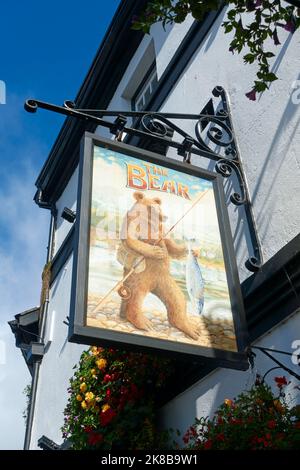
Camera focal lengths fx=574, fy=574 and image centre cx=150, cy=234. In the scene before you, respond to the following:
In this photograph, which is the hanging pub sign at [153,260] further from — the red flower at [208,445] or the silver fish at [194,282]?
the red flower at [208,445]

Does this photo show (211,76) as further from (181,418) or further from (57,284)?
(57,284)

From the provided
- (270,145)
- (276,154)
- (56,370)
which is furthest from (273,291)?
(56,370)

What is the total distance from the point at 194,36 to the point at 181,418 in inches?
204

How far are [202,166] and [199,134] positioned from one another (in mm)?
885

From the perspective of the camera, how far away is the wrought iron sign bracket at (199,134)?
17.3 feet

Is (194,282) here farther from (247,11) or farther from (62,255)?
(62,255)

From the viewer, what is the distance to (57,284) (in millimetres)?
11609

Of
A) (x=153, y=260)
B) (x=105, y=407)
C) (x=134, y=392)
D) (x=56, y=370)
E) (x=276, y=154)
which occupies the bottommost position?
(x=105, y=407)

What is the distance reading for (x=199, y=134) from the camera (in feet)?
19.4

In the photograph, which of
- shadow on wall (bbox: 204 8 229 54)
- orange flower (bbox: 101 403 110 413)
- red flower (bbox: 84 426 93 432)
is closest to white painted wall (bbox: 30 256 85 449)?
red flower (bbox: 84 426 93 432)

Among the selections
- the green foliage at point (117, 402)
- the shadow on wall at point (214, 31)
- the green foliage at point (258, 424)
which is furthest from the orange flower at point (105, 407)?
the shadow on wall at point (214, 31)

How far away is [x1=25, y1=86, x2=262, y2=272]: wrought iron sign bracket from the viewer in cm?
529

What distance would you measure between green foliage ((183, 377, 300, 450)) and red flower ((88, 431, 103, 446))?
→ 145 centimetres
